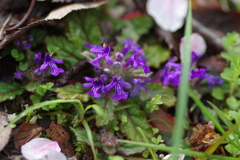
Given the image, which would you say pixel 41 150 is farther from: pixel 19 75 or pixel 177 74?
pixel 177 74

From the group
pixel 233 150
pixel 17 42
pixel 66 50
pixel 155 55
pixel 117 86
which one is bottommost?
pixel 233 150

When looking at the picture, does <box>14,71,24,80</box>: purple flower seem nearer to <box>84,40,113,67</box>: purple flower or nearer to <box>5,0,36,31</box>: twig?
<box>5,0,36,31</box>: twig

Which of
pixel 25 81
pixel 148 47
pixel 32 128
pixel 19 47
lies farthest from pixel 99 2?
pixel 32 128

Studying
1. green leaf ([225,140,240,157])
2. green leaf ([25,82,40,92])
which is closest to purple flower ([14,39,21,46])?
green leaf ([25,82,40,92])

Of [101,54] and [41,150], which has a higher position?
[101,54]

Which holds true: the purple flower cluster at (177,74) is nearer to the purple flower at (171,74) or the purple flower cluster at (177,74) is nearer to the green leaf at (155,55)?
the purple flower at (171,74)

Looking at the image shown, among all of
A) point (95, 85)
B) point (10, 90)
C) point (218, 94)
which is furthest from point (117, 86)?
point (218, 94)

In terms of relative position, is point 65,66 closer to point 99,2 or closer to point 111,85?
point 111,85
